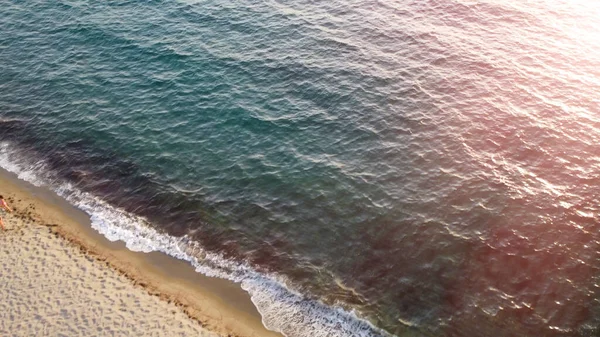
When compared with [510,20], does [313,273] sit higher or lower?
lower

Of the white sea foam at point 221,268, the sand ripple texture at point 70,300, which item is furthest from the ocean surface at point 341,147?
the sand ripple texture at point 70,300

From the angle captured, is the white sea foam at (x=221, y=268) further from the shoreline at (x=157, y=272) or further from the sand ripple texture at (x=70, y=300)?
the sand ripple texture at (x=70, y=300)

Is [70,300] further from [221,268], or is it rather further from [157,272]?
[221,268]

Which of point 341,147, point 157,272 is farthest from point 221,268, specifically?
point 341,147

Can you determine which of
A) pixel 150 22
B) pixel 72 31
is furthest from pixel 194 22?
pixel 72 31

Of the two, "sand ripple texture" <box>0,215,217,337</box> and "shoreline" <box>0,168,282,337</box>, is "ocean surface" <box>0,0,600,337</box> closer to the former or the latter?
"shoreline" <box>0,168,282,337</box>

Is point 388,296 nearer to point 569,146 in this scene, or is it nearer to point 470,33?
point 569,146
